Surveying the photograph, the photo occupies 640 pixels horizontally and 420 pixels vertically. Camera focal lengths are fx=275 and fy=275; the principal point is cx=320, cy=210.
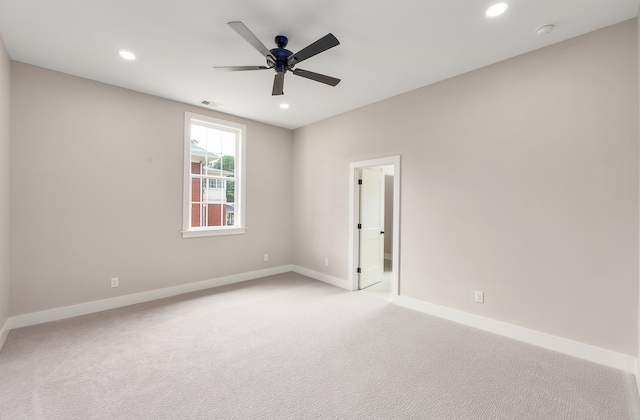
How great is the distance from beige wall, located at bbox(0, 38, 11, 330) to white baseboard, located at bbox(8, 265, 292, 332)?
0.59 ft

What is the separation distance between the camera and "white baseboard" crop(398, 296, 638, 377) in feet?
7.57

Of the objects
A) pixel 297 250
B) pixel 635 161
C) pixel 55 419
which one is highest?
pixel 635 161

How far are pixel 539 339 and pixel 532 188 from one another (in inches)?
58.1

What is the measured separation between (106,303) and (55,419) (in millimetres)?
2068

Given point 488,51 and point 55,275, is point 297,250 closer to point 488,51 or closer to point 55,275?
point 55,275

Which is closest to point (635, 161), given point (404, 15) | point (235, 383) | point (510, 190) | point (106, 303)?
point (510, 190)

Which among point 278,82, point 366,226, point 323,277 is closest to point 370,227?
point 366,226

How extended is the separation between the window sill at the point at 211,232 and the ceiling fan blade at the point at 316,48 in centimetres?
296

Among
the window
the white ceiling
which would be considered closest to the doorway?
the white ceiling

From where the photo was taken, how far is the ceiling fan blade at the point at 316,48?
2.03 meters

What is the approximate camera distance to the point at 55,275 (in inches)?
126

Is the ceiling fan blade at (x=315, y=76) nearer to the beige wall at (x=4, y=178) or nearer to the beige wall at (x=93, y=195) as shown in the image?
the beige wall at (x=93, y=195)

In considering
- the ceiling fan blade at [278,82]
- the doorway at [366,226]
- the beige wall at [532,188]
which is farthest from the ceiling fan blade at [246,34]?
the doorway at [366,226]

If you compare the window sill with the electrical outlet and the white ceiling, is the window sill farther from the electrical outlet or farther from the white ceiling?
the electrical outlet
